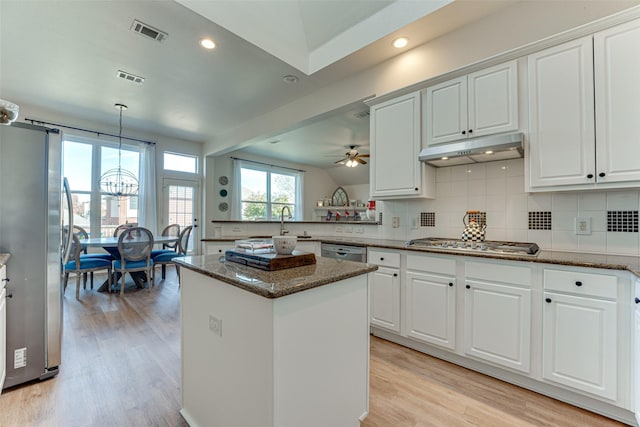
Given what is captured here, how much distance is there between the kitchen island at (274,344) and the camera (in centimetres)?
107

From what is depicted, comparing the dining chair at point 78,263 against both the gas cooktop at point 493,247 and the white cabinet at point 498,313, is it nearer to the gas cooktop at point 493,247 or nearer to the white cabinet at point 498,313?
the gas cooktop at point 493,247

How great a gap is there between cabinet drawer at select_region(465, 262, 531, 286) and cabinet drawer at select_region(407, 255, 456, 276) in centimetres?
11

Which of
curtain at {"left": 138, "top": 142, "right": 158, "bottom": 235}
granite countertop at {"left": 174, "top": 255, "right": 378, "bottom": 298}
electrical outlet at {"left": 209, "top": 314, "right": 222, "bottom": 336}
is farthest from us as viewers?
curtain at {"left": 138, "top": 142, "right": 158, "bottom": 235}

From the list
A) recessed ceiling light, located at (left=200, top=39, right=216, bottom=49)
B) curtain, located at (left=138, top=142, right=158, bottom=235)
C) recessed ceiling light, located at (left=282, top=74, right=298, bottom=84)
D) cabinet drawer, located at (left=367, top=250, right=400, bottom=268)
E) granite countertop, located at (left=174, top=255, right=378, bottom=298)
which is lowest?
cabinet drawer, located at (left=367, top=250, right=400, bottom=268)

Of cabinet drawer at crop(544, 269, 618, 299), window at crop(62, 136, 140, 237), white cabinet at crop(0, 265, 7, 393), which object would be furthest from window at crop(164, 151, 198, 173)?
cabinet drawer at crop(544, 269, 618, 299)

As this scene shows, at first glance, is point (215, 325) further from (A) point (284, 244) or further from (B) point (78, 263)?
(B) point (78, 263)

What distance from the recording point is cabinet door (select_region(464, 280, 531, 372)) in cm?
184

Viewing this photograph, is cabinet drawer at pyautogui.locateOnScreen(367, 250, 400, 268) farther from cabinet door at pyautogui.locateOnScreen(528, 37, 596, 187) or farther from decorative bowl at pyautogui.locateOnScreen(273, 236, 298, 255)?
decorative bowl at pyautogui.locateOnScreen(273, 236, 298, 255)

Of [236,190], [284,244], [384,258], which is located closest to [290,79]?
[384,258]

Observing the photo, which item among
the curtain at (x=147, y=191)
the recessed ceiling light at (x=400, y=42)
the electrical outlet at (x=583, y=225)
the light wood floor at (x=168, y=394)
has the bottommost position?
the light wood floor at (x=168, y=394)

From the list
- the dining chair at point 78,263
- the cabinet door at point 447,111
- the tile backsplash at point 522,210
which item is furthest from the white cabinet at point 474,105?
the dining chair at point 78,263

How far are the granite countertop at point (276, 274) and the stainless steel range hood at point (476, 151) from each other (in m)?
1.38

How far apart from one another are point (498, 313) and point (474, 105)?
1.60 meters

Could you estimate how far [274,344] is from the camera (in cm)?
104
